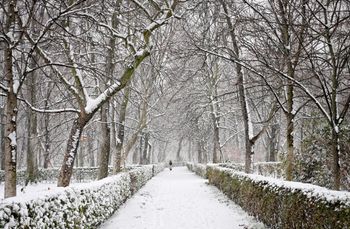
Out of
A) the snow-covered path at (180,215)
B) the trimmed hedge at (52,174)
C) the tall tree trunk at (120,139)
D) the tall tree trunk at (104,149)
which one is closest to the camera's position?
the snow-covered path at (180,215)

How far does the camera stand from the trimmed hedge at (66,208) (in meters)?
4.05

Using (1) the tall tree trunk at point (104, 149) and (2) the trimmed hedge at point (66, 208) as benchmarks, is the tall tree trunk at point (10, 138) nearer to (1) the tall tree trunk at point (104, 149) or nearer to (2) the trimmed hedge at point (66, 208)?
(2) the trimmed hedge at point (66, 208)

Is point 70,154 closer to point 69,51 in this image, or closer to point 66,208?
point 69,51

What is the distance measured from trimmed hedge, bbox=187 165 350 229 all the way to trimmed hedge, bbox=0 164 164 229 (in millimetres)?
3735

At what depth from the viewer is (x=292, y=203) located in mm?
6332

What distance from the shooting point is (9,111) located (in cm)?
727

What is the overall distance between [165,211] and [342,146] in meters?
5.58

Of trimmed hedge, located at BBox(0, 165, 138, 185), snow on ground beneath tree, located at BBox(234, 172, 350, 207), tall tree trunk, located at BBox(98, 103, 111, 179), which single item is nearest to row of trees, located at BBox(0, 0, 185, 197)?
tall tree trunk, located at BBox(98, 103, 111, 179)

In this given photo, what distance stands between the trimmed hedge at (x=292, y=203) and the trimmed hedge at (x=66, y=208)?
3.74 metres

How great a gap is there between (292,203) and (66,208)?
3823 millimetres

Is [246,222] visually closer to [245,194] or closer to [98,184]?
[245,194]

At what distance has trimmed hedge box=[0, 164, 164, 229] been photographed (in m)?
4.05

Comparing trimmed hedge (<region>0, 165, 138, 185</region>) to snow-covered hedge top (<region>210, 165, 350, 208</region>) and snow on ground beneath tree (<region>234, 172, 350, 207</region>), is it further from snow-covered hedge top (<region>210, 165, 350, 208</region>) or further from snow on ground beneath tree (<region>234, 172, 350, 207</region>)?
snow on ground beneath tree (<region>234, 172, 350, 207</region>)

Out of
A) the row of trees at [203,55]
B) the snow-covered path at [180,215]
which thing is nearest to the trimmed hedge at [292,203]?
the snow-covered path at [180,215]
